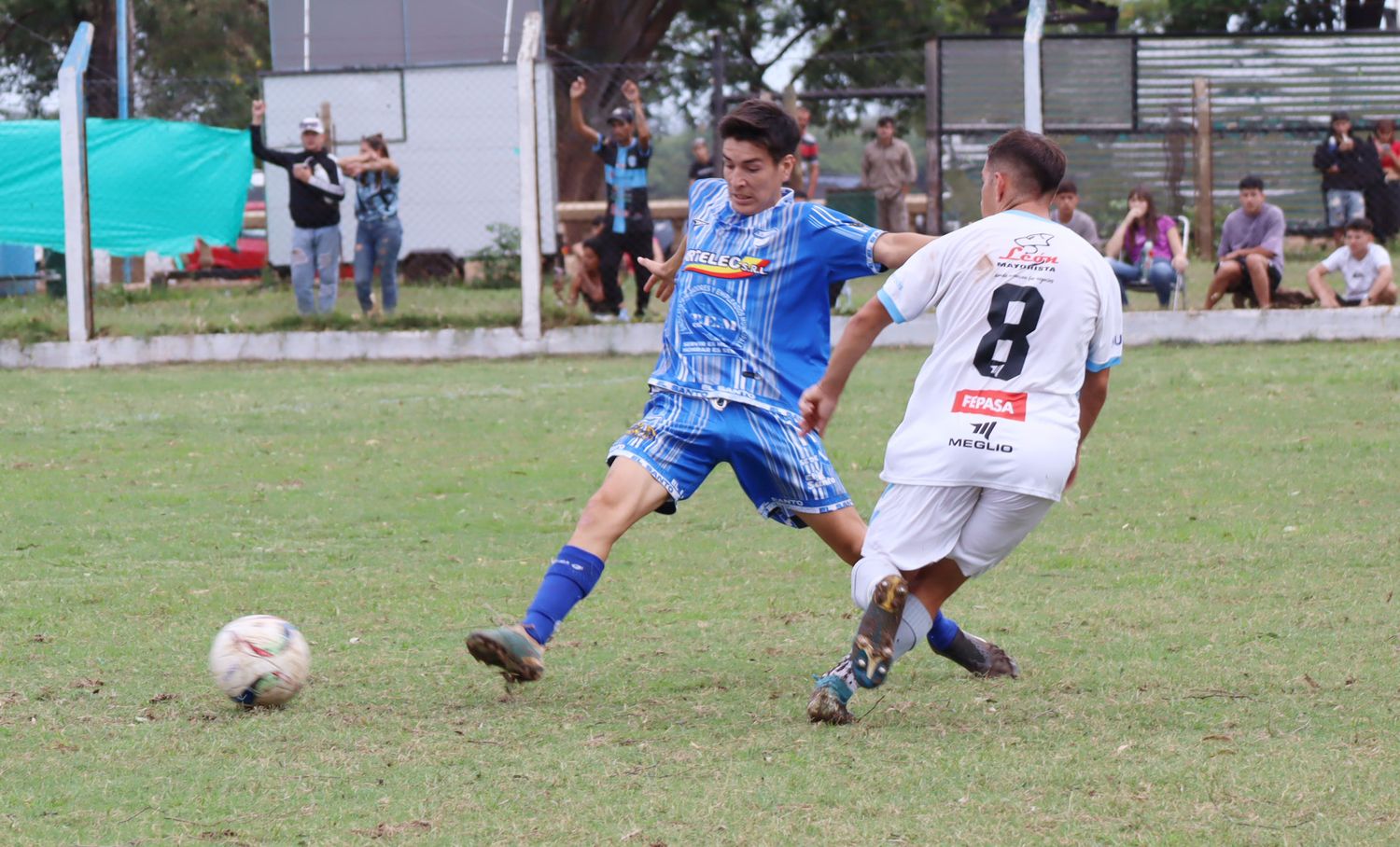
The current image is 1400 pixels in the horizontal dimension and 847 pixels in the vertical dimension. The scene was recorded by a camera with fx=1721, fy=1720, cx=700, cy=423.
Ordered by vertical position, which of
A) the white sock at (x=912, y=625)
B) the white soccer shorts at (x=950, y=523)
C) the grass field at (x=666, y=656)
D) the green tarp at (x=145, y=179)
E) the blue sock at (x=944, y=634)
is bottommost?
the grass field at (x=666, y=656)

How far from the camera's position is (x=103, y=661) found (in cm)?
531

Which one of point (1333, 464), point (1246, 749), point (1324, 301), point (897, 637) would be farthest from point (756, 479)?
point (1324, 301)

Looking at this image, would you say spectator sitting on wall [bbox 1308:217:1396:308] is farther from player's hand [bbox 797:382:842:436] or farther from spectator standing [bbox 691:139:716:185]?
player's hand [bbox 797:382:842:436]

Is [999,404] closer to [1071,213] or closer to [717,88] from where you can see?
[1071,213]

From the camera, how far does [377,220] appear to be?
15.6 metres

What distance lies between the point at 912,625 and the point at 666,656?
1051 millimetres

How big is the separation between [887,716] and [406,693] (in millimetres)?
1384

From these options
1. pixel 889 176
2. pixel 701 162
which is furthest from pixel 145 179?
pixel 889 176

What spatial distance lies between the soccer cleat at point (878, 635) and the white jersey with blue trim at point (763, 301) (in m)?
0.78

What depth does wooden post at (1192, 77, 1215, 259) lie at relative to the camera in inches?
715

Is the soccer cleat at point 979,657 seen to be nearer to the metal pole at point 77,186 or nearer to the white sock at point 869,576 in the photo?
the white sock at point 869,576

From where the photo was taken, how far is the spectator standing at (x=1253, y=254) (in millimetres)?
14672

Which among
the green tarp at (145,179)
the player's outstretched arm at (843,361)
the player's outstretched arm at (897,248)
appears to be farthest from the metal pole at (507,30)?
the player's outstretched arm at (843,361)

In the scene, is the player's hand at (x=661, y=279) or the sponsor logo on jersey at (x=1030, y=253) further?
the player's hand at (x=661, y=279)
